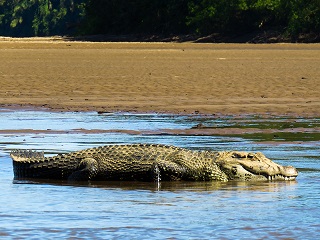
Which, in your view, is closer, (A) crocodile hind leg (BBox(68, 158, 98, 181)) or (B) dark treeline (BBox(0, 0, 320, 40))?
(A) crocodile hind leg (BBox(68, 158, 98, 181))

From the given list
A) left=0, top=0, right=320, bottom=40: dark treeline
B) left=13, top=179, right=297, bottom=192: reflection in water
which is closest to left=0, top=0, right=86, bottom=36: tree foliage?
left=0, top=0, right=320, bottom=40: dark treeline

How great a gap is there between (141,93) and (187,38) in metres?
61.6

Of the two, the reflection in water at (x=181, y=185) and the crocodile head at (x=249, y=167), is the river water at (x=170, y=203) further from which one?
the crocodile head at (x=249, y=167)

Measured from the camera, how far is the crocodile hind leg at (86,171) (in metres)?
8.93

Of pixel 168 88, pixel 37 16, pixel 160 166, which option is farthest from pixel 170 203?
pixel 37 16

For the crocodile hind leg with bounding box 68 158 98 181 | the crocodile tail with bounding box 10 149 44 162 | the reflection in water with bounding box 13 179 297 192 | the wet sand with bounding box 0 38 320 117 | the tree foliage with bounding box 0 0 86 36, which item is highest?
the crocodile tail with bounding box 10 149 44 162

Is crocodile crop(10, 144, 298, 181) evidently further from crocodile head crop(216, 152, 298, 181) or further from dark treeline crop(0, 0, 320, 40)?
dark treeline crop(0, 0, 320, 40)

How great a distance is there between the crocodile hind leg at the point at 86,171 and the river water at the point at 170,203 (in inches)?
6.8

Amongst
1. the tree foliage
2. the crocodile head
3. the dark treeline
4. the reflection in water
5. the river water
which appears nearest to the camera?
the river water

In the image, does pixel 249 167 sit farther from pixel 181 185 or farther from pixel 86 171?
pixel 86 171

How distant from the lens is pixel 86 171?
893 centimetres

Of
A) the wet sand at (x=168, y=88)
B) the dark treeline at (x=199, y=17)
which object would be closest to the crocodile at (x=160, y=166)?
the wet sand at (x=168, y=88)

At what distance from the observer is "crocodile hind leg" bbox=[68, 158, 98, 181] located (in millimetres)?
8930

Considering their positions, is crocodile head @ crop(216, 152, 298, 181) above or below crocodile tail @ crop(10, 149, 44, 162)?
below
